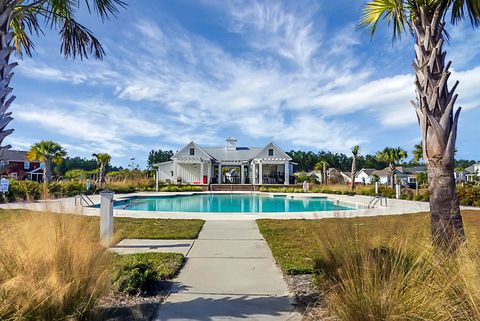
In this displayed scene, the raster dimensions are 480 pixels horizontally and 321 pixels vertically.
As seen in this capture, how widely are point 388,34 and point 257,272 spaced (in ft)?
16.3

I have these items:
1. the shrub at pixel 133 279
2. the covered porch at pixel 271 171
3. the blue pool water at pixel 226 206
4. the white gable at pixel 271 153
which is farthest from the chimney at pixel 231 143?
the shrub at pixel 133 279

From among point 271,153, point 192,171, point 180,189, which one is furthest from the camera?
point 192,171

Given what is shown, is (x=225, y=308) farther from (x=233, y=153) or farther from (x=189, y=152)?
(x=233, y=153)

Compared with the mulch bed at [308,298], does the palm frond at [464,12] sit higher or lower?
higher

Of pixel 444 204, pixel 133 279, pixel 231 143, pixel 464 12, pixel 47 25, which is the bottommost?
pixel 133 279

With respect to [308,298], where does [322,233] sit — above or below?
above

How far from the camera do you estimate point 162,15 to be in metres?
9.20

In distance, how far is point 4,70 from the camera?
2.97 meters

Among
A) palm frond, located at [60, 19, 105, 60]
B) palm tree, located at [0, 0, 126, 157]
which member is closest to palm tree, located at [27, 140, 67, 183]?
palm tree, located at [0, 0, 126, 157]

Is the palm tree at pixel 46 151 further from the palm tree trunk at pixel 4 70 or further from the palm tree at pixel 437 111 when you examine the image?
the palm tree at pixel 437 111

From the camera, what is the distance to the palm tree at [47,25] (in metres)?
3.04

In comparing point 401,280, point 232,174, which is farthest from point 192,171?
point 401,280

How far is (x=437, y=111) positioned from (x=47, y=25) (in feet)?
18.8

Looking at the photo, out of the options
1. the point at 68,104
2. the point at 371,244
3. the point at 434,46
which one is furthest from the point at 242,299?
the point at 68,104
